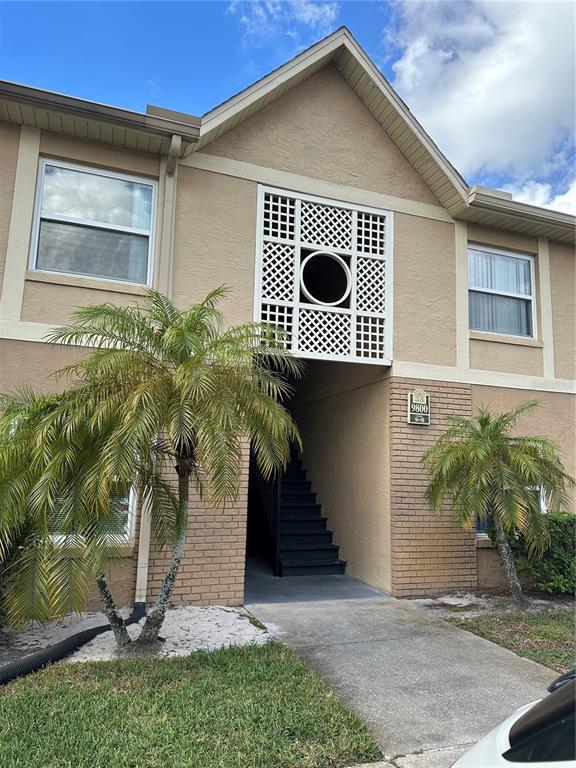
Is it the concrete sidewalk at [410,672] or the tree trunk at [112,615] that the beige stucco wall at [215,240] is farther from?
the concrete sidewalk at [410,672]

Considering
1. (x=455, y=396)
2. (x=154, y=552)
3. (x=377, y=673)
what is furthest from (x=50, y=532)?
(x=455, y=396)

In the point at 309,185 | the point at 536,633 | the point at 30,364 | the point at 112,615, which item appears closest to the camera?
the point at 112,615

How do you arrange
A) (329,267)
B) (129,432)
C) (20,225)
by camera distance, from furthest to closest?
(329,267) < (20,225) < (129,432)

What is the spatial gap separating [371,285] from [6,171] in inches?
186

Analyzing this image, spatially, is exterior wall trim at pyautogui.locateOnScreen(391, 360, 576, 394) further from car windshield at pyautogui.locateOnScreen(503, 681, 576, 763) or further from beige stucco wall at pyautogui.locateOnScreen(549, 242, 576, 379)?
car windshield at pyautogui.locateOnScreen(503, 681, 576, 763)

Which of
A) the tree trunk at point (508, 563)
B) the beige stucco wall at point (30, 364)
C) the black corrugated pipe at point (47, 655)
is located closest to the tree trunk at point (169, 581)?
the black corrugated pipe at point (47, 655)

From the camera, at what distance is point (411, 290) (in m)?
7.95

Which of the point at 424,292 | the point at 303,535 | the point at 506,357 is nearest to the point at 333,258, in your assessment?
the point at 424,292

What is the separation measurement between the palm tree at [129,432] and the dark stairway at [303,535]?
3.92 m

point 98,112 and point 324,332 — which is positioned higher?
point 98,112

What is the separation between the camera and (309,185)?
7605 mm

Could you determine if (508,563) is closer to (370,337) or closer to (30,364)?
(370,337)

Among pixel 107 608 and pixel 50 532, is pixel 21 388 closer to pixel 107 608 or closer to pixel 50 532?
pixel 50 532

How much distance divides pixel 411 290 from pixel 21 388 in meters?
5.25
